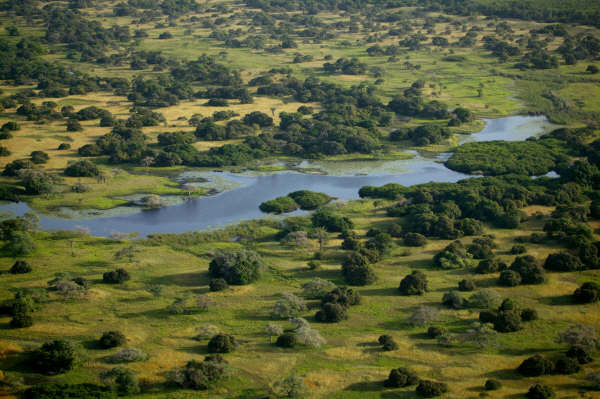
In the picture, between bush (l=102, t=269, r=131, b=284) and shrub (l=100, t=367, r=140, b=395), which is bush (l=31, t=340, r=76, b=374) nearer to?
shrub (l=100, t=367, r=140, b=395)

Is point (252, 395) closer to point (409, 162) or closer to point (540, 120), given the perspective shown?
point (409, 162)

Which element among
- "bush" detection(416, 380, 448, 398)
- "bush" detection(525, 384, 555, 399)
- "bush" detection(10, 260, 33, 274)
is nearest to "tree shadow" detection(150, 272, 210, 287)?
"bush" detection(10, 260, 33, 274)

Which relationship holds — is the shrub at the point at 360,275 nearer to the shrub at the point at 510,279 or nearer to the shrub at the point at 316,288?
the shrub at the point at 316,288

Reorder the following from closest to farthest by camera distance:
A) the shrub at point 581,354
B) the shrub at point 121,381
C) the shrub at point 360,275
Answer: the shrub at point 121,381
the shrub at point 581,354
the shrub at point 360,275

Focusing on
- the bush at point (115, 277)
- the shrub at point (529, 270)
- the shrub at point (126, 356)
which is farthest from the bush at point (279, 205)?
the shrub at point (126, 356)

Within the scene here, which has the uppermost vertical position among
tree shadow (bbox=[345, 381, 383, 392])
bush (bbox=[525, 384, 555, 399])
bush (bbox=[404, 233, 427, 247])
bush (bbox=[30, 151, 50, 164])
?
bush (bbox=[30, 151, 50, 164])

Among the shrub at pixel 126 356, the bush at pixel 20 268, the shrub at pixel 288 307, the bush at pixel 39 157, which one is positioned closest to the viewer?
the shrub at pixel 126 356

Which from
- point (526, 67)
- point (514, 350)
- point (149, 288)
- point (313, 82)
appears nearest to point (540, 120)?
point (526, 67)
